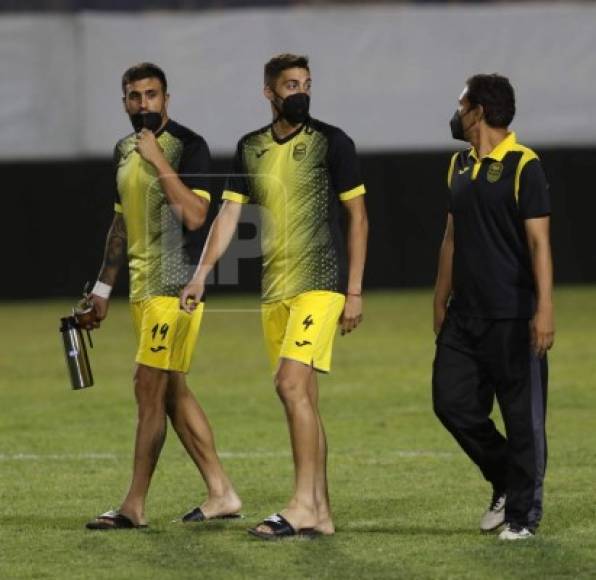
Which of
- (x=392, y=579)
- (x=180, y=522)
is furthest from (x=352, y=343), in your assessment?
(x=392, y=579)

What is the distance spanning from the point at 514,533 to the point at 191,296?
1.59m

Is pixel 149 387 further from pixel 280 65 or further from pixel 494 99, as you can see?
pixel 494 99

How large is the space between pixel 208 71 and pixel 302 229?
542 inches

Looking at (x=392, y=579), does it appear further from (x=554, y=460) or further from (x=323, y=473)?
(x=554, y=460)

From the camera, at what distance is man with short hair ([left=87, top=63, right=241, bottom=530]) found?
26.5 feet

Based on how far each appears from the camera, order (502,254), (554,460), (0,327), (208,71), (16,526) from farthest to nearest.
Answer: (208,71) → (0,327) → (554,460) → (16,526) → (502,254)

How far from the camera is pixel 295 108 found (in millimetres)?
7805

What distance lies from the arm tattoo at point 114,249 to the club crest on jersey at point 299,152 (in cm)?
94

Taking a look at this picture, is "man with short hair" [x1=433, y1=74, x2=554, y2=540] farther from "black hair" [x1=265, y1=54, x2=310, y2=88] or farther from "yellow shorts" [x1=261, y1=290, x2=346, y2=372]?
"black hair" [x1=265, y1=54, x2=310, y2=88]

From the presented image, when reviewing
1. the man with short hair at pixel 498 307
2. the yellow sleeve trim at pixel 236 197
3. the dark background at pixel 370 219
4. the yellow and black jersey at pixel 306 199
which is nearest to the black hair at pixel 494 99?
the man with short hair at pixel 498 307

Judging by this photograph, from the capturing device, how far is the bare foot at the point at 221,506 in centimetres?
827

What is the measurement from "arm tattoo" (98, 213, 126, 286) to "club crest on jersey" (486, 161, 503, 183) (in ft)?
5.60

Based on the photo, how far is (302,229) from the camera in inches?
308

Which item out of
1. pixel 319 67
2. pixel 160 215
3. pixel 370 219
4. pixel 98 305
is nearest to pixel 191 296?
pixel 160 215
